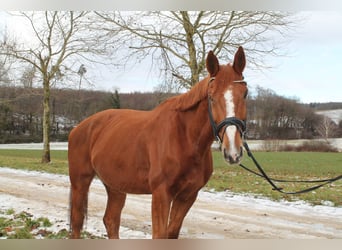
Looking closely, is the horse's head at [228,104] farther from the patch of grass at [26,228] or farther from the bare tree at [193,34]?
the patch of grass at [26,228]

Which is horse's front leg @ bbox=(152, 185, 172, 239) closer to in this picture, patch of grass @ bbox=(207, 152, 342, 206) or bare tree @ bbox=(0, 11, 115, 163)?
patch of grass @ bbox=(207, 152, 342, 206)

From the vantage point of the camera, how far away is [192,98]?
187 centimetres

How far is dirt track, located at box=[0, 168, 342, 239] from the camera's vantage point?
265cm

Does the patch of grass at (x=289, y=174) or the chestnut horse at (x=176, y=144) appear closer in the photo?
the chestnut horse at (x=176, y=144)

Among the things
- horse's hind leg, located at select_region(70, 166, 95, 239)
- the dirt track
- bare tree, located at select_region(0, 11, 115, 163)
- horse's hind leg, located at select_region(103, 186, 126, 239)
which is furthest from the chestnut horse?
bare tree, located at select_region(0, 11, 115, 163)

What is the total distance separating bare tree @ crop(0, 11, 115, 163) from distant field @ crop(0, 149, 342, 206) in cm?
20

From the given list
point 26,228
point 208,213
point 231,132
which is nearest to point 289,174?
point 208,213

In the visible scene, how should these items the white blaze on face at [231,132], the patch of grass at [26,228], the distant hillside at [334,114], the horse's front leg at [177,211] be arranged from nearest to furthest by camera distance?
1. the white blaze on face at [231,132]
2. the horse's front leg at [177,211]
3. the patch of grass at [26,228]
4. the distant hillside at [334,114]

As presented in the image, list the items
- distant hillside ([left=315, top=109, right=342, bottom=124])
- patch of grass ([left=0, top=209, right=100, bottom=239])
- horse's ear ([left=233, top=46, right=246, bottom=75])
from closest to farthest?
horse's ear ([left=233, top=46, right=246, bottom=75]), patch of grass ([left=0, top=209, right=100, bottom=239]), distant hillside ([left=315, top=109, right=342, bottom=124])

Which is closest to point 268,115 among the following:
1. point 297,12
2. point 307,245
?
point 297,12

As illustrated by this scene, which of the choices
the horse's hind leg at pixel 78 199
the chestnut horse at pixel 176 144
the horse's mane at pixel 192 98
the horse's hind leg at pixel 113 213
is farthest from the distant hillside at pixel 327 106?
the horse's hind leg at pixel 78 199

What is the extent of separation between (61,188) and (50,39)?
1.23 meters

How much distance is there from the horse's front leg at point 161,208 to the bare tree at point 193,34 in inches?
42.1

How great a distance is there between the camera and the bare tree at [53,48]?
109 inches
